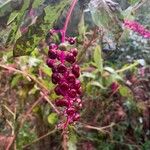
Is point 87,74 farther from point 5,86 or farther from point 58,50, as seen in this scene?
point 58,50

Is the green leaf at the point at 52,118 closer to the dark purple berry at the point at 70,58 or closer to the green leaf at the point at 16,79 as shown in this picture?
the green leaf at the point at 16,79

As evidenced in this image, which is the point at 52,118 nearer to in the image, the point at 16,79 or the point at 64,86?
the point at 16,79

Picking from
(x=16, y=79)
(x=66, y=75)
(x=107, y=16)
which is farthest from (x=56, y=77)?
(x=16, y=79)

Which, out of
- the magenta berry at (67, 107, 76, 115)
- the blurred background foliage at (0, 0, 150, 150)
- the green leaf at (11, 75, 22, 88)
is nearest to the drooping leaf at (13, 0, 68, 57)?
the blurred background foliage at (0, 0, 150, 150)

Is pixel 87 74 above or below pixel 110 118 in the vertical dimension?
above

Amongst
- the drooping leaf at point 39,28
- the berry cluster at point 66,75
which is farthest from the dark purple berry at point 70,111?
the drooping leaf at point 39,28

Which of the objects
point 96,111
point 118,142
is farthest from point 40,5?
point 118,142

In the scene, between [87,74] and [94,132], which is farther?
[94,132]

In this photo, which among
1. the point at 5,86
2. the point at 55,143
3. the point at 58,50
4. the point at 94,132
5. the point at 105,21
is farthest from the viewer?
the point at 94,132
